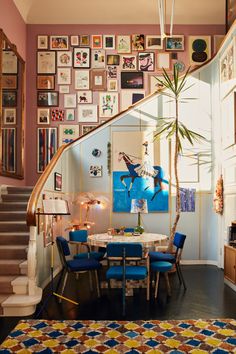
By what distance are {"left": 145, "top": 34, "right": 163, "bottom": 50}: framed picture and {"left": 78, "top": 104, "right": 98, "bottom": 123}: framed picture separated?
197cm

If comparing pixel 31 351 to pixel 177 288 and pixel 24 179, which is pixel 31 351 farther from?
pixel 24 179

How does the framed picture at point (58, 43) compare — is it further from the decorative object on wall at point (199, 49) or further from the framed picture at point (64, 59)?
the decorative object on wall at point (199, 49)

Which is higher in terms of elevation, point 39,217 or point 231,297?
point 39,217

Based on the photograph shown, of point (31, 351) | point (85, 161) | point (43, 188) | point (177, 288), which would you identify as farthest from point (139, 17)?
point (31, 351)

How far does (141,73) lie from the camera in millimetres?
9180

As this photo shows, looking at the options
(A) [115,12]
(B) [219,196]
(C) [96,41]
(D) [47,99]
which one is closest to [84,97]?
(D) [47,99]

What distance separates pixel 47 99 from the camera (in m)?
9.18

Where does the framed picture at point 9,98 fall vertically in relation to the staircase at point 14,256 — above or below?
above

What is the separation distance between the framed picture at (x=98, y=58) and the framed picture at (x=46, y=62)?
969 millimetres

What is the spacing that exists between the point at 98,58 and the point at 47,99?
1.58m

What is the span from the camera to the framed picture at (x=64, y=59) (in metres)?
9.25

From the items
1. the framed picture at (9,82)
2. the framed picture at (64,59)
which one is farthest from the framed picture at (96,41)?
the framed picture at (9,82)

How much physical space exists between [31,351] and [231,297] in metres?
3.01

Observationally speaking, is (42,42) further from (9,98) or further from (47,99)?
(9,98)
